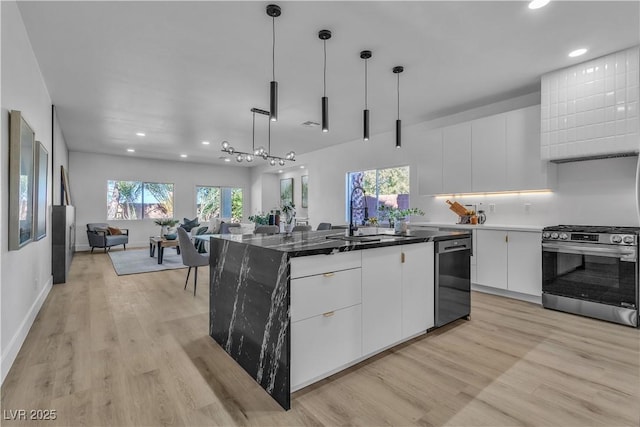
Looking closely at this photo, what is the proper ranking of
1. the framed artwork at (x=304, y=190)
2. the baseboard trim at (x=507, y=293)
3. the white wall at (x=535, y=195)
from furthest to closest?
the framed artwork at (x=304, y=190) < the baseboard trim at (x=507, y=293) < the white wall at (x=535, y=195)

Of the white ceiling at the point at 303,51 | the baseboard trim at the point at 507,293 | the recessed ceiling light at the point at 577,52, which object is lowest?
the baseboard trim at the point at 507,293

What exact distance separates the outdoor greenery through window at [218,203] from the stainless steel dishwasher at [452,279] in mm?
8377

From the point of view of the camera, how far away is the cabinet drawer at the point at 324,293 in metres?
Answer: 1.80

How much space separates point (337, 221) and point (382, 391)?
18.2 feet

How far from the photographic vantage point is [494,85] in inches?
153

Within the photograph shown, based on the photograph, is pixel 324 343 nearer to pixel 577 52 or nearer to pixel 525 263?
pixel 525 263

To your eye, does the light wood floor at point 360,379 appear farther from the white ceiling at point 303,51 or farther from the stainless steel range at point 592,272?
the white ceiling at point 303,51

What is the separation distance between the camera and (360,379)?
2.05 meters

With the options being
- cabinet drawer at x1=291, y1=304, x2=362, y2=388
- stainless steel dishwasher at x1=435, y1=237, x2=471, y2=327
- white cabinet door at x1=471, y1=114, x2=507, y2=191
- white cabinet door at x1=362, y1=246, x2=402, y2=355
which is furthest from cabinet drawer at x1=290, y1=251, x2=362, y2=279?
white cabinet door at x1=471, y1=114, x2=507, y2=191

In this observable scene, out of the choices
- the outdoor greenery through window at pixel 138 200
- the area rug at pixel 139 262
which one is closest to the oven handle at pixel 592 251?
the area rug at pixel 139 262

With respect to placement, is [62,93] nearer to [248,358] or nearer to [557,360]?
[248,358]

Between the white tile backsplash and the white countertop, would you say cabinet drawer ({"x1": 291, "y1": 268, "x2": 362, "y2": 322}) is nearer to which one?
the white countertop

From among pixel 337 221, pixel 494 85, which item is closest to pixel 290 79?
pixel 494 85

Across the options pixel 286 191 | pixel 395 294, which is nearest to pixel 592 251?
pixel 395 294
